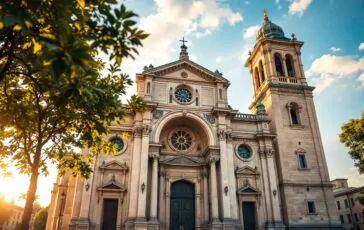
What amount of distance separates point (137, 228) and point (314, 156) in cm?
1889

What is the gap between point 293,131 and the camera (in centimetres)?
2811

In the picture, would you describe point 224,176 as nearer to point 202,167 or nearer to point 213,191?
point 213,191

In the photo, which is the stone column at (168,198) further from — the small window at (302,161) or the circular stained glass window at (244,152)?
the small window at (302,161)

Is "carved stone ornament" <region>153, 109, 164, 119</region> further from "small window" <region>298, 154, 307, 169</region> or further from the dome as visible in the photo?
the dome

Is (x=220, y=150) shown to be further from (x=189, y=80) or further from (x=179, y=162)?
(x=189, y=80)

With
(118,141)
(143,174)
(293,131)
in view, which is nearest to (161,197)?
(143,174)

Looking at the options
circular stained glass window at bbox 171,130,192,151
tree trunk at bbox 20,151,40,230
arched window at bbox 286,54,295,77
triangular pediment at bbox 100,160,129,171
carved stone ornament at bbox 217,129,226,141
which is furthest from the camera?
arched window at bbox 286,54,295,77

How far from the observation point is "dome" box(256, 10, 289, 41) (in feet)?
112

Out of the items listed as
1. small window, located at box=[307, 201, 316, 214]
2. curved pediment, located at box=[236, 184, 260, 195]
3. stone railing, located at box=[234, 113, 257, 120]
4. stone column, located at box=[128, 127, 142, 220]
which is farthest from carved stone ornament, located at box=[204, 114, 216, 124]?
small window, located at box=[307, 201, 316, 214]

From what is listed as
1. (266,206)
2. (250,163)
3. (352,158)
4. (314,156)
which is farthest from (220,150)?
(352,158)

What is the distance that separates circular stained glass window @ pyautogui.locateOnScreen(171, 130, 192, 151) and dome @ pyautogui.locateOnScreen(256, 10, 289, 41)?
1720 centimetres

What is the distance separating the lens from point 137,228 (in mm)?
19922

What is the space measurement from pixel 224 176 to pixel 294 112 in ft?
40.8

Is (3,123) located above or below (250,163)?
below
